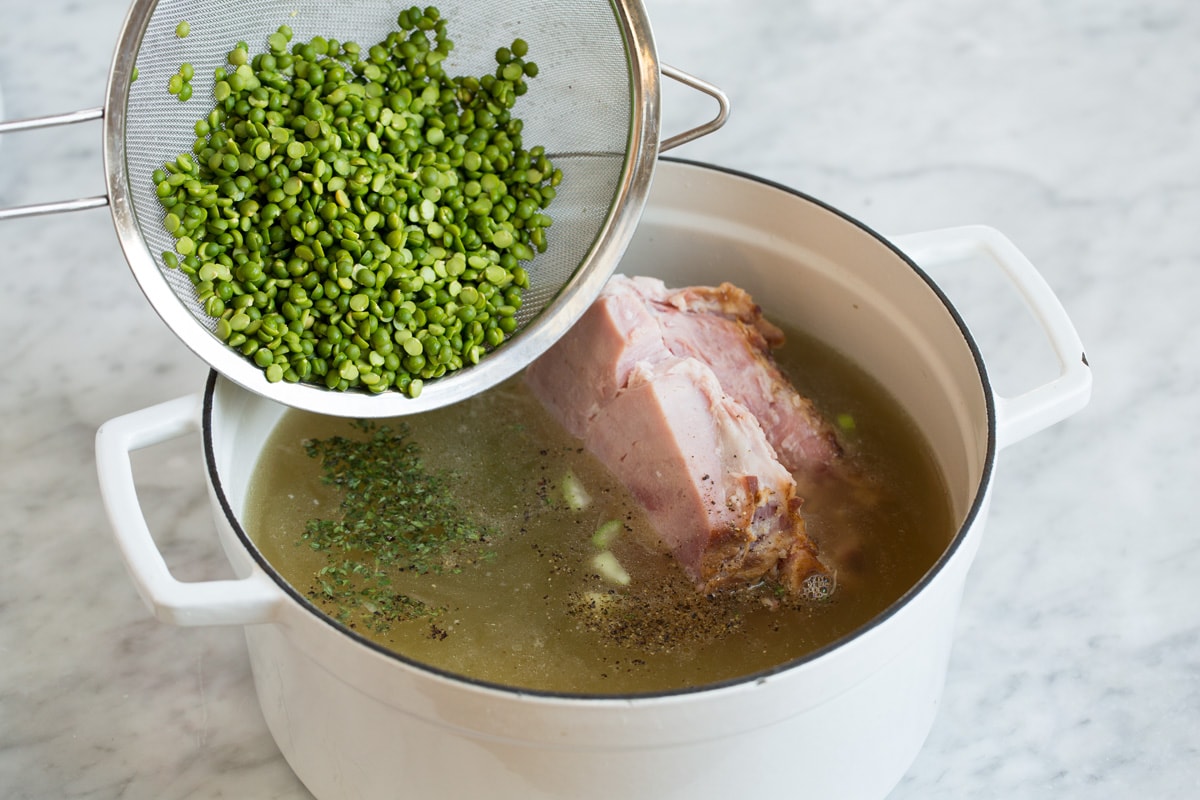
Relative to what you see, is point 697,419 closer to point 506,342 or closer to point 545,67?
point 506,342

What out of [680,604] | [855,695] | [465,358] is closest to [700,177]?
[465,358]

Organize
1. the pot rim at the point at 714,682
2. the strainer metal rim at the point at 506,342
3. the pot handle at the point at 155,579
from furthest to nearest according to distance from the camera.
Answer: the strainer metal rim at the point at 506,342, the pot handle at the point at 155,579, the pot rim at the point at 714,682

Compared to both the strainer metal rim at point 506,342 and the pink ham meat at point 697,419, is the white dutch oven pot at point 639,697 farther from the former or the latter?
the pink ham meat at point 697,419

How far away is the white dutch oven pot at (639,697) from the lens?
1.24 meters

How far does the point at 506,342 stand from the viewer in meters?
1.81

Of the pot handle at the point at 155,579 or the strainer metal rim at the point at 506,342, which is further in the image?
the strainer metal rim at the point at 506,342

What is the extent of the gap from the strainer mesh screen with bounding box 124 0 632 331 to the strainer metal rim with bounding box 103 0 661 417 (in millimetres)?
28

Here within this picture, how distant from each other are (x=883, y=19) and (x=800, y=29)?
0.19 m

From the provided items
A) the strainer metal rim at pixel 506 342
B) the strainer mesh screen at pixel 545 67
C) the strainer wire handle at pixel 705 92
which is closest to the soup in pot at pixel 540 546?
the strainer metal rim at pixel 506 342

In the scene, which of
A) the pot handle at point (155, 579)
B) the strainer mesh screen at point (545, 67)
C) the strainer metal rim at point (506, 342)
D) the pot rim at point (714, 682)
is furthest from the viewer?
the strainer mesh screen at point (545, 67)

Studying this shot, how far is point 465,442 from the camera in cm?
188

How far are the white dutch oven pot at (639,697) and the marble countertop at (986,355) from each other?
0.18m

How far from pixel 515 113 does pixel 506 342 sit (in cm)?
34

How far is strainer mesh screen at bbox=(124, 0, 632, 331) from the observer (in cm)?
166
